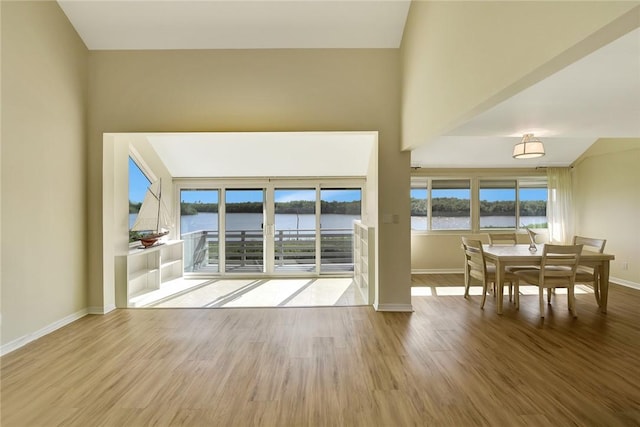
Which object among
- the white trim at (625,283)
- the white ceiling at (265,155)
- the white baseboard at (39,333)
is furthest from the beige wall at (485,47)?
the white trim at (625,283)

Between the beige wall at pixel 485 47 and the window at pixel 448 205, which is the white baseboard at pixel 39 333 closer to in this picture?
the beige wall at pixel 485 47

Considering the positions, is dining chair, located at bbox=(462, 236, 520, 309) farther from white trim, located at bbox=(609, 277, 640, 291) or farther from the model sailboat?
the model sailboat

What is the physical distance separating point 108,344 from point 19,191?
1.68 meters

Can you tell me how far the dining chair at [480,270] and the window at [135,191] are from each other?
515cm

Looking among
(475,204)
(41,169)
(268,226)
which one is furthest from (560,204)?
(41,169)

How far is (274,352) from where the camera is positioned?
2.63 m

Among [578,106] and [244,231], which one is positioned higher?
[578,106]

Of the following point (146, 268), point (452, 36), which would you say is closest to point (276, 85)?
point (452, 36)

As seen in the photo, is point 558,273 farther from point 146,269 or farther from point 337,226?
point 146,269

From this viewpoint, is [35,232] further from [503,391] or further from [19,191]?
[503,391]

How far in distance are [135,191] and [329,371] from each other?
4.22 m

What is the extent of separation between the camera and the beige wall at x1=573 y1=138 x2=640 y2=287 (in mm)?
4957

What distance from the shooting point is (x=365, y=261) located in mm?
4398

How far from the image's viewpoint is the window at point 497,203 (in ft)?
20.4
